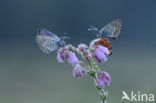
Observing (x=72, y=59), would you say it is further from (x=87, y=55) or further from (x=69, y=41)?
(x=69, y=41)

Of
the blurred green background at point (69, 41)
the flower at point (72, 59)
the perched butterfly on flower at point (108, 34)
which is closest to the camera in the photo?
the flower at point (72, 59)

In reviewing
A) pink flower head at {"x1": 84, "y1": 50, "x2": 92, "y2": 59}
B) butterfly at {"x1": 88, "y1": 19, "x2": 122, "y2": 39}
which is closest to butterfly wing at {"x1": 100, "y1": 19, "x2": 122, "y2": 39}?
butterfly at {"x1": 88, "y1": 19, "x2": 122, "y2": 39}

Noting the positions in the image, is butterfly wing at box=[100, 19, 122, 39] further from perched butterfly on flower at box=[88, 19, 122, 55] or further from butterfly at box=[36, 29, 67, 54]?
butterfly at box=[36, 29, 67, 54]

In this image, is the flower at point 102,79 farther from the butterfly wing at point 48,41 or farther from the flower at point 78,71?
the butterfly wing at point 48,41

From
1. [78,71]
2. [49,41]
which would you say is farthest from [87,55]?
[49,41]

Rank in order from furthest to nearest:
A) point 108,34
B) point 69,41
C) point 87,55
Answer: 1. point 69,41
2. point 108,34
3. point 87,55

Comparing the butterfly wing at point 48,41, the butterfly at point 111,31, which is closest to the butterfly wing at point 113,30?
the butterfly at point 111,31

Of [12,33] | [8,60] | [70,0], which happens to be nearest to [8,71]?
[8,60]

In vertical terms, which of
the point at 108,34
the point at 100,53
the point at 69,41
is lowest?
the point at 100,53
